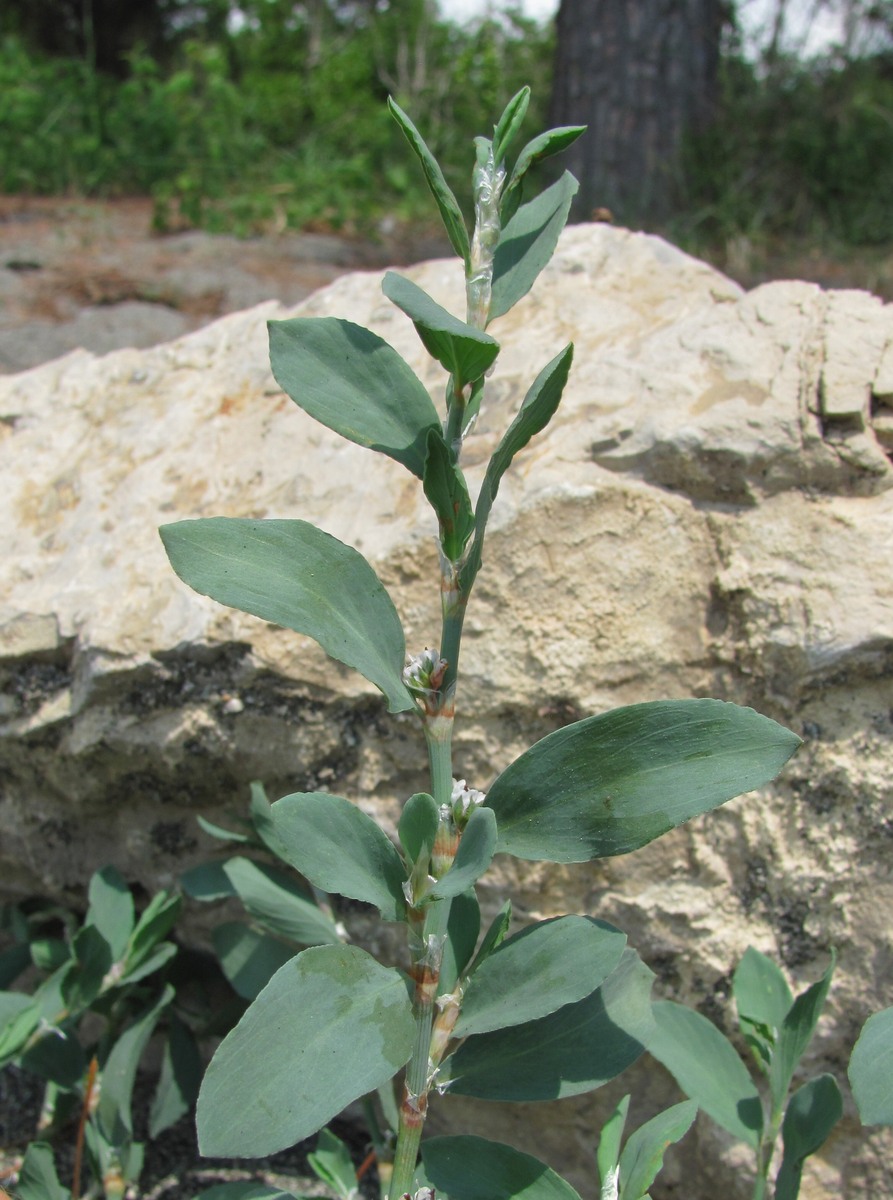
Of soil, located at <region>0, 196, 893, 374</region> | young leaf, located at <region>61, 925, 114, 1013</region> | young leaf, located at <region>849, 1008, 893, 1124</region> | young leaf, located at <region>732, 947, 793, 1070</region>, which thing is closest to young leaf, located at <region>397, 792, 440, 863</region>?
young leaf, located at <region>849, 1008, 893, 1124</region>

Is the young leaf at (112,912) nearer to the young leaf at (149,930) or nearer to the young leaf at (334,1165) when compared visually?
the young leaf at (149,930)

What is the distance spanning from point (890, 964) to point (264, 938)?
2.38 feet

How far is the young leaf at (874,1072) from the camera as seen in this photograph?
2.84 ft

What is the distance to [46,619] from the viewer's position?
147cm

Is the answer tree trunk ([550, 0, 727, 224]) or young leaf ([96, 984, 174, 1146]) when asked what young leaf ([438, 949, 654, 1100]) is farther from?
tree trunk ([550, 0, 727, 224])

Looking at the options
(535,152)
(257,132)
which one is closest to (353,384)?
(535,152)

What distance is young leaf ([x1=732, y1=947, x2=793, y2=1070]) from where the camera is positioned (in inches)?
46.2

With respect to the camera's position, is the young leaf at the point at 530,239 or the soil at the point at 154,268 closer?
the young leaf at the point at 530,239

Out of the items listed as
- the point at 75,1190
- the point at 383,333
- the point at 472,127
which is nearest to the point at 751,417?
the point at 383,333

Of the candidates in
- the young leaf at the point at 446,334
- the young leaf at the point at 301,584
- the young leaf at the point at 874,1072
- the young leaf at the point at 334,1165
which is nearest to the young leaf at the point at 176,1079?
the young leaf at the point at 334,1165

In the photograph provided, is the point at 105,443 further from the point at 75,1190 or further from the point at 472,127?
the point at 472,127

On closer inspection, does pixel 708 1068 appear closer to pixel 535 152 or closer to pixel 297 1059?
pixel 297 1059

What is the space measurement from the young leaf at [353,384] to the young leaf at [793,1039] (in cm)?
66

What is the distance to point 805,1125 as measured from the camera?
1.10 meters
